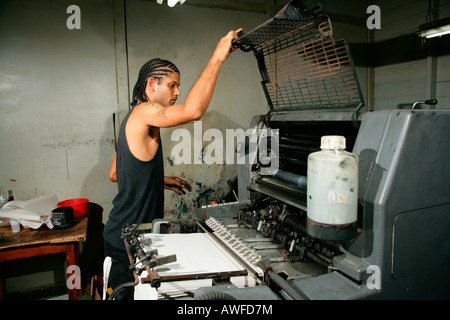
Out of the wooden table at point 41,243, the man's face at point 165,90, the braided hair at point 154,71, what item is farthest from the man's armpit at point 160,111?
the wooden table at point 41,243

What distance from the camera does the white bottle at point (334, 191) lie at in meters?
1.07

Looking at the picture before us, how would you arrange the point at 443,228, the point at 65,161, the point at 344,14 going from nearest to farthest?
the point at 443,228 < the point at 65,161 < the point at 344,14

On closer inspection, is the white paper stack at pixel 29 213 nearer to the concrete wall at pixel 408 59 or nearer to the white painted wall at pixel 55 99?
the white painted wall at pixel 55 99

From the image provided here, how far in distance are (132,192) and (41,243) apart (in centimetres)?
121

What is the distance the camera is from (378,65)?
5.04 meters

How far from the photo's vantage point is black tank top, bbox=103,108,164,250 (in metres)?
1.86

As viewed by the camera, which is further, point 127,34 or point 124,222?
point 127,34

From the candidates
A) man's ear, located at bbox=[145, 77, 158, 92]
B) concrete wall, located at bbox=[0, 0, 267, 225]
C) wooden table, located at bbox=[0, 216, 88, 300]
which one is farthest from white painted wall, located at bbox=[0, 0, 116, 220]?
man's ear, located at bbox=[145, 77, 158, 92]

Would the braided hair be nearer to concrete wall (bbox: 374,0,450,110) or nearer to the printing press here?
the printing press

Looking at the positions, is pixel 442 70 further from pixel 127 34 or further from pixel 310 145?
pixel 127 34

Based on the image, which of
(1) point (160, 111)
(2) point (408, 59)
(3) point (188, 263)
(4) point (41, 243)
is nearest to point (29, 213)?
(4) point (41, 243)

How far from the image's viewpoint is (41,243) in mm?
2449
